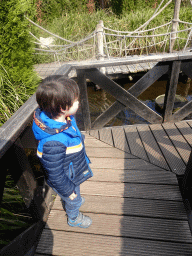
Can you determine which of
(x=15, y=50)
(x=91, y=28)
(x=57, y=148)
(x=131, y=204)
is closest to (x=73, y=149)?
(x=57, y=148)

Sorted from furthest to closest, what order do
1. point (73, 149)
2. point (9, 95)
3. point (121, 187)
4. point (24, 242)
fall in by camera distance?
point (9, 95), point (121, 187), point (24, 242), point (73, 149)

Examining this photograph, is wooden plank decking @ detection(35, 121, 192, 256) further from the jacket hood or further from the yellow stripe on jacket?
the jacket hood

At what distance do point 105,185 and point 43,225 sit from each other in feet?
2.15

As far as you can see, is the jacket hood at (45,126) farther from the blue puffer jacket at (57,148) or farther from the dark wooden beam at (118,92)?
the dark wooden beam at (118,92)

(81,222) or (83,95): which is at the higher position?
(83,95)

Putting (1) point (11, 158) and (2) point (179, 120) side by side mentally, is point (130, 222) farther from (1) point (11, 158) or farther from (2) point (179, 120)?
(2) point (179, 120)

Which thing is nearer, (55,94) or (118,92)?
(55,94)

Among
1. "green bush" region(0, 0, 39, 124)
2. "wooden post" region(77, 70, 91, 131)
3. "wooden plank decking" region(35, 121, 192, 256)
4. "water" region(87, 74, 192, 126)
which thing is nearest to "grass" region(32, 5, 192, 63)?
"water" region(87, 74, 192, 126)

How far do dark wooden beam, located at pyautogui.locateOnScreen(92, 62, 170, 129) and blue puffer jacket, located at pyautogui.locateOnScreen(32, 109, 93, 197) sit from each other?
4.33 feet

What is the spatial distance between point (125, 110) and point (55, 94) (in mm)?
5053

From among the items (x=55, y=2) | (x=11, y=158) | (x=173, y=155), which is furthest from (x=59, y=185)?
(x=55, y=2)

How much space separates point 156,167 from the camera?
1.89 metres

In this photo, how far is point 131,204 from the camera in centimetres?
158

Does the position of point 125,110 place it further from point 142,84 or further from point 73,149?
point 73,149
